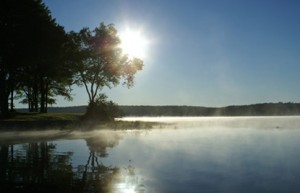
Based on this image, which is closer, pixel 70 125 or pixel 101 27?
pixel 70 125

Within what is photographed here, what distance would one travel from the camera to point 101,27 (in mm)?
75500

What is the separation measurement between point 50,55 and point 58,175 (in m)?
45.1

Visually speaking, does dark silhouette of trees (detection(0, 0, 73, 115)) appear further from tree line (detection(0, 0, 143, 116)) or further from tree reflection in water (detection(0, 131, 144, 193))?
tree reflection in water (detection(0, 131, 144, 193))

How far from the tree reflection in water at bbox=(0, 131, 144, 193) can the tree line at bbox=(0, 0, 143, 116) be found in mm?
33943

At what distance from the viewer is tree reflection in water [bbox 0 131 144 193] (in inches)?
575

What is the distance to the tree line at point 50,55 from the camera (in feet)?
181

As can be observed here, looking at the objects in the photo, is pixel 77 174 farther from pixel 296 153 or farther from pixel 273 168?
pixel 296 153

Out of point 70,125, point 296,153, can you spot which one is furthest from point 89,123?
point 296,153

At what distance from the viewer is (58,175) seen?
56.5 ft

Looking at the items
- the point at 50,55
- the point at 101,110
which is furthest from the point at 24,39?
the point at 101,110

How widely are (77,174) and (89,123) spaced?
1824 inches

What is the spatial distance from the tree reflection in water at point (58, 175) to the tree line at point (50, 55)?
111ft

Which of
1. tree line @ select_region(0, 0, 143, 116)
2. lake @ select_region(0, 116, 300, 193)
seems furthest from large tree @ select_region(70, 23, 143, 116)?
lake @ select_region(0, 116, 300, 193)

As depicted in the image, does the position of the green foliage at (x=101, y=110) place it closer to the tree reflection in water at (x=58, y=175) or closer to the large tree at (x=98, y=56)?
the large tree at (x=98, y=56)
